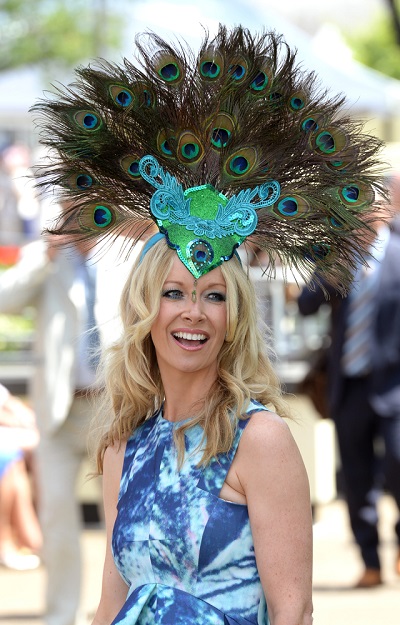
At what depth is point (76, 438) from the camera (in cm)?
623

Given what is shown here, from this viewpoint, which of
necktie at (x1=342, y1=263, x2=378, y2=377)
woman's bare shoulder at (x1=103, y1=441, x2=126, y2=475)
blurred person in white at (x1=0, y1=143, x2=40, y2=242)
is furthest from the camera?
blurred person in white at (x1=0, y1=143, x2=40, y2=242)

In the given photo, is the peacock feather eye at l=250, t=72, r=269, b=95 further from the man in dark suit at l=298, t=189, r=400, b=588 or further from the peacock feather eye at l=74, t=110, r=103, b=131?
the man in dark suit at l=298, t=189, r=400, b=588

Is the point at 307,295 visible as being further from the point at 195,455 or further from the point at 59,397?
the point at 195,455

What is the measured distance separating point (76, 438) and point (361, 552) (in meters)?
1.98

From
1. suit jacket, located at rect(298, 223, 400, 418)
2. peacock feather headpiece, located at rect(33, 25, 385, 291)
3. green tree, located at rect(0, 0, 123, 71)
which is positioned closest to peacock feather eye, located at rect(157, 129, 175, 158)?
peacock feather headpiece, located at rect(33, 25, 385, 291)

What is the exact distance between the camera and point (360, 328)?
702 cm

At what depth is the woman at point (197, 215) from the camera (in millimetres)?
2846

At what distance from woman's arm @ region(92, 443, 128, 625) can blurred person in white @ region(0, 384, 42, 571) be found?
416 cm

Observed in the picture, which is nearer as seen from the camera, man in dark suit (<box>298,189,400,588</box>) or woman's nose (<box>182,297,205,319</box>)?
woman's nose (<box>182,297,205,319</box>)

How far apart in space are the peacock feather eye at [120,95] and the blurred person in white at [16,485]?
14.3 feet

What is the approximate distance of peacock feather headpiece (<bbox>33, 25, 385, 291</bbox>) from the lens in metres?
2.93

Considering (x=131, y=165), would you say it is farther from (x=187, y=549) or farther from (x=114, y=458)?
(x=187, y=549)

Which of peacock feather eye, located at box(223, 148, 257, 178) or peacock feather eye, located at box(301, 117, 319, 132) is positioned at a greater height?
peacock feather eye, located at box(301, 117, 319, 132)

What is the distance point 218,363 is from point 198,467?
28 centimetres
